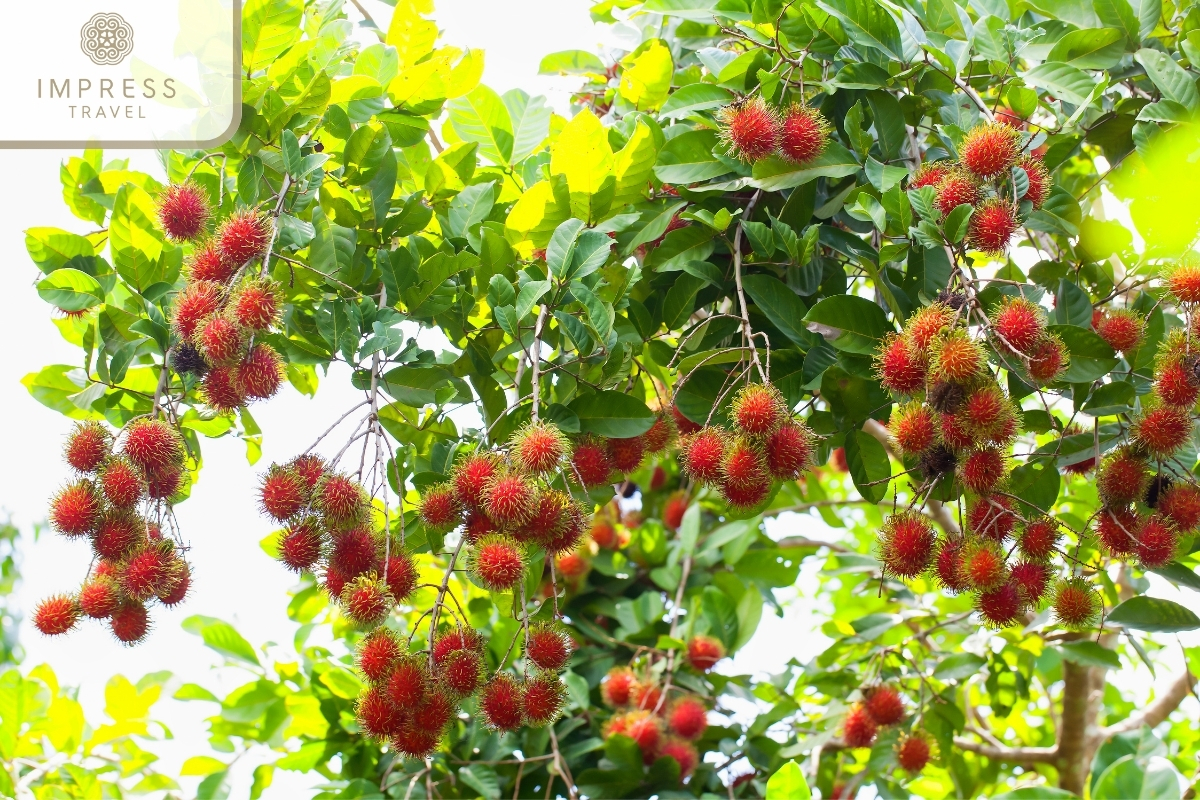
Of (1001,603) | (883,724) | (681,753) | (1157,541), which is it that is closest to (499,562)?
(1001,603)

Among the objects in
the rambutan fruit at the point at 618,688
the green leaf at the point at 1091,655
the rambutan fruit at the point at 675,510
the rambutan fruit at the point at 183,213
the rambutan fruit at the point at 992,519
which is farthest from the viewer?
the rambutan fruit at the point at 675,510

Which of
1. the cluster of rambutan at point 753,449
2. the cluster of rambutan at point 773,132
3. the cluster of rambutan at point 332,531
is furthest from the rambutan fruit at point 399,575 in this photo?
the cluster of rambutan at point 773,132

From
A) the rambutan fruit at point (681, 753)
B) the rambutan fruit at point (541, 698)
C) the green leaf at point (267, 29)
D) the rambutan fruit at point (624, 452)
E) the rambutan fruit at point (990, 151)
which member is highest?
the green leaf at point (267, 29)

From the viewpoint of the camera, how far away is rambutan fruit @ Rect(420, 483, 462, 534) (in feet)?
4.74

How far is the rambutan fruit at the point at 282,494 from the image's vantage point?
4.66 ft

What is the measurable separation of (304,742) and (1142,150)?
8.33ft

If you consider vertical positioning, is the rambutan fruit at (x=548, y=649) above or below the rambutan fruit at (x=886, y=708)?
above

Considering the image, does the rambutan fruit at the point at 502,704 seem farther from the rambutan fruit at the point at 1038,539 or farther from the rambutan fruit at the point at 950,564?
the rambutan fruit at the point at 1038,539

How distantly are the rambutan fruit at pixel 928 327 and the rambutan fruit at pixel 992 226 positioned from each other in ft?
0.39

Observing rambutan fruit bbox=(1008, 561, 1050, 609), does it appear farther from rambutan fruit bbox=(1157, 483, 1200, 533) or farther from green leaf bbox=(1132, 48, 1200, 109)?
green leaf bbox=(1132, 48, 1200, 109)

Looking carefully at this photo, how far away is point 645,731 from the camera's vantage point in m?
2.64

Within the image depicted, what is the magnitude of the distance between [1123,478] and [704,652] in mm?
1659

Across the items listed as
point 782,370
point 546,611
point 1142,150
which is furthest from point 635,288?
point 546,611

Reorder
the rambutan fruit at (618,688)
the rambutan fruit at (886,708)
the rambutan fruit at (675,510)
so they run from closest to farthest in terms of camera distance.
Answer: the rambutan fruit at (886,708), the rambutan fruit at (618,688), the rambutan fruit at (675,510)
